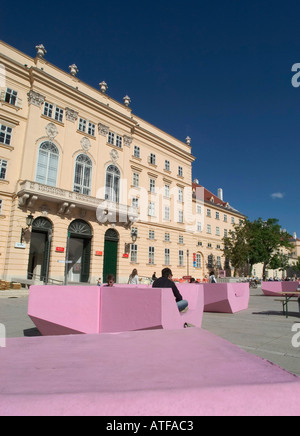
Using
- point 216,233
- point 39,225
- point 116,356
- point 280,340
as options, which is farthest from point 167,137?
point 116,356

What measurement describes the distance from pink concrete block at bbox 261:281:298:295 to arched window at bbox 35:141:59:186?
1857 centimetres

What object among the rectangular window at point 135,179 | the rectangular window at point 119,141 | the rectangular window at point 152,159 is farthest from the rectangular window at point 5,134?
the rectangular window at point 152,159

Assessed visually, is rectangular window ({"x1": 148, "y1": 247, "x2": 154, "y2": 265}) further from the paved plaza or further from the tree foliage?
the paved plaza

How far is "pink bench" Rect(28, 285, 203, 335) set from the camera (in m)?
4.25

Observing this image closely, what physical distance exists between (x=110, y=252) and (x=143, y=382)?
84.1 feet

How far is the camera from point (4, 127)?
21.2 m

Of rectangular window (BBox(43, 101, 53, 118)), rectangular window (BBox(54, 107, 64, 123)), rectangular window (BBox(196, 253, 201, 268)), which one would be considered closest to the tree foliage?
rectangular window (BBox(196, 253, 201, 268))

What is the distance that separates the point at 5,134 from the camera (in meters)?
21.1

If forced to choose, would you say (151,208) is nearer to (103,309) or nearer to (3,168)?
Result: (3,168)

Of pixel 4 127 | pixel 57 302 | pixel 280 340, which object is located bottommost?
pixel 280 340

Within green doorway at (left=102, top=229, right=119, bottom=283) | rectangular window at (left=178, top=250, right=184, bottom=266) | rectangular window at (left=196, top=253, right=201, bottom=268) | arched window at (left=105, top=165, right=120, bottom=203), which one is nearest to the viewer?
green doorway at (left=102, top=229, right=119, bottom=283)

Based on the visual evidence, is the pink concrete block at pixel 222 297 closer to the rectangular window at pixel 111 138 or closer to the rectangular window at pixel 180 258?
the rectangular window at pixel 111 138
